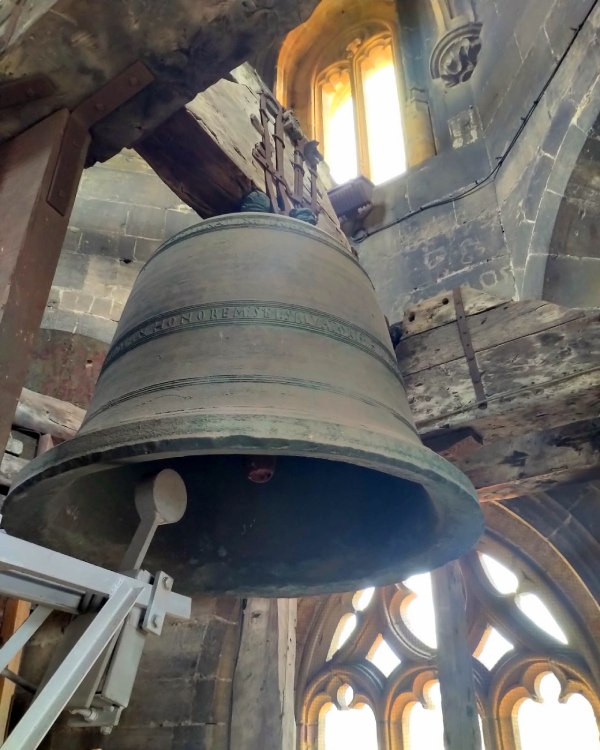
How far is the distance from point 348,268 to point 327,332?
0.34 meters

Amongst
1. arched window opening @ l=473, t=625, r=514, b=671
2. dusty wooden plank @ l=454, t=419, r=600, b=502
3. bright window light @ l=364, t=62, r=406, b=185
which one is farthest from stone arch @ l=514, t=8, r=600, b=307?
arched window opening @ l=473, t=625, r=514, b=671

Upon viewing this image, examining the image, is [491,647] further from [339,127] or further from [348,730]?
[339,127]

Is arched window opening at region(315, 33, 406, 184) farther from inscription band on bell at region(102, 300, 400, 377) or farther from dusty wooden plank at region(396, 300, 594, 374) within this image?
inscription band on bell at region(102, 300, 400, 377)

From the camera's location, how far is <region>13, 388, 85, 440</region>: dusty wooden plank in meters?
2.28

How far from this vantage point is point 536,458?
2.39 metres

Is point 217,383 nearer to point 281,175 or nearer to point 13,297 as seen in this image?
point 13,297

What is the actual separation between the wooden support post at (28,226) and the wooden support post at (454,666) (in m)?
2.06

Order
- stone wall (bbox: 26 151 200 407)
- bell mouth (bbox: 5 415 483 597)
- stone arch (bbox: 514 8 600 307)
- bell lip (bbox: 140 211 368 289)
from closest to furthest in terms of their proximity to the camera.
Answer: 1. bell mouth (bbox: 5 415 483 597)
2. bell lip (bbox: 140 211 368 289)
3. stone wall (bbox: 26 151 200 407)
4. stone arch (bbox: 514 8 600 307)

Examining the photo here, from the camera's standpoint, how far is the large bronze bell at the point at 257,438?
1.05 meters

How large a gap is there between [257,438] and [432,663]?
3.95m

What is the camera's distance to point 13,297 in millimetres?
1338

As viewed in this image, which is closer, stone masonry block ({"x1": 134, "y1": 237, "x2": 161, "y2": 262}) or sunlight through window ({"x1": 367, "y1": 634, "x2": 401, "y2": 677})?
stone masonry block ({"x1": 134, "y1": 237, "x2": 161, "y2": 262})

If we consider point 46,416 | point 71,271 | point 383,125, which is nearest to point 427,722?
point 46,416

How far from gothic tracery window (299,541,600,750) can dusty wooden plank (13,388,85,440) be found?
2381 millimetres
